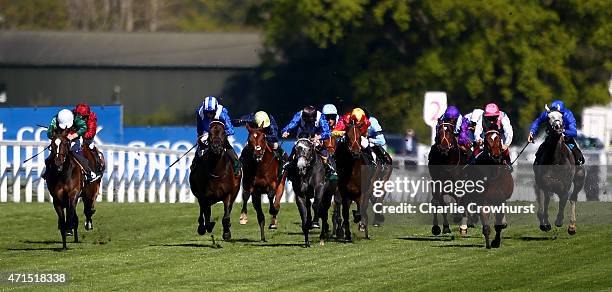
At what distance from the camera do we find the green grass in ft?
57.1

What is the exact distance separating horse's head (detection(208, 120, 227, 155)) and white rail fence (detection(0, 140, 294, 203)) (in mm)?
11785

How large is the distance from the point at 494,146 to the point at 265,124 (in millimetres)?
3569

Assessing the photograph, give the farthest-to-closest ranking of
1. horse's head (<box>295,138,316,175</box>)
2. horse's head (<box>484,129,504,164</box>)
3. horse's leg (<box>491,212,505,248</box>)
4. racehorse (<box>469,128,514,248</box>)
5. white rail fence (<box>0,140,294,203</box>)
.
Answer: white rail fence (<box>0,140,294,203</box>) < horse's head (<box>295,138,316,175</box>) < horse's leg (<box>491,212,505,248</box>) < racehorse (<box>469,128,514,248</box>) < horse's head (<box>484,129,504,164</box>)

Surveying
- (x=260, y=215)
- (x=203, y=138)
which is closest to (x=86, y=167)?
(x=203, y=138)

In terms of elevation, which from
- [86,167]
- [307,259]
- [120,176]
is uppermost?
[120,176]

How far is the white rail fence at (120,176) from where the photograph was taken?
3262 centimetres

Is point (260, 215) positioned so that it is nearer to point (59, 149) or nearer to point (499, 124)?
point (59, 149)

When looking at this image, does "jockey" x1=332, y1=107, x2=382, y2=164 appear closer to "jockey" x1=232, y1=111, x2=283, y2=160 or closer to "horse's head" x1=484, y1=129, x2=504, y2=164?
"jockey" x1=232, y1=111, x2=283, y2=160

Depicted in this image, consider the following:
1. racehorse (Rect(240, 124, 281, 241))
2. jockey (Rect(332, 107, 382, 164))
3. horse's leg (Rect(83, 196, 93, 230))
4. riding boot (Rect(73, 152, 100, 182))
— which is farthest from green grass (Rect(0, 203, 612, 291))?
jockey (Rect(332, 107, 382, 164))

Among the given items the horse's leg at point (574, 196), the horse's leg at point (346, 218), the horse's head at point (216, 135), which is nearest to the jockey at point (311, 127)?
the horse's leg at point (346, 218)

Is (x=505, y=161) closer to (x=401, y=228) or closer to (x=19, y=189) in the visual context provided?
(x=401, y=228)

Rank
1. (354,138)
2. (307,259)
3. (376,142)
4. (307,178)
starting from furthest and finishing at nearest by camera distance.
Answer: (376,142) → (307,178) → (354,138) → (307,259)

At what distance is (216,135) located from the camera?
69.8ft

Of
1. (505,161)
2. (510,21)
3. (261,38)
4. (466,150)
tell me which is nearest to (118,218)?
(466,150)
